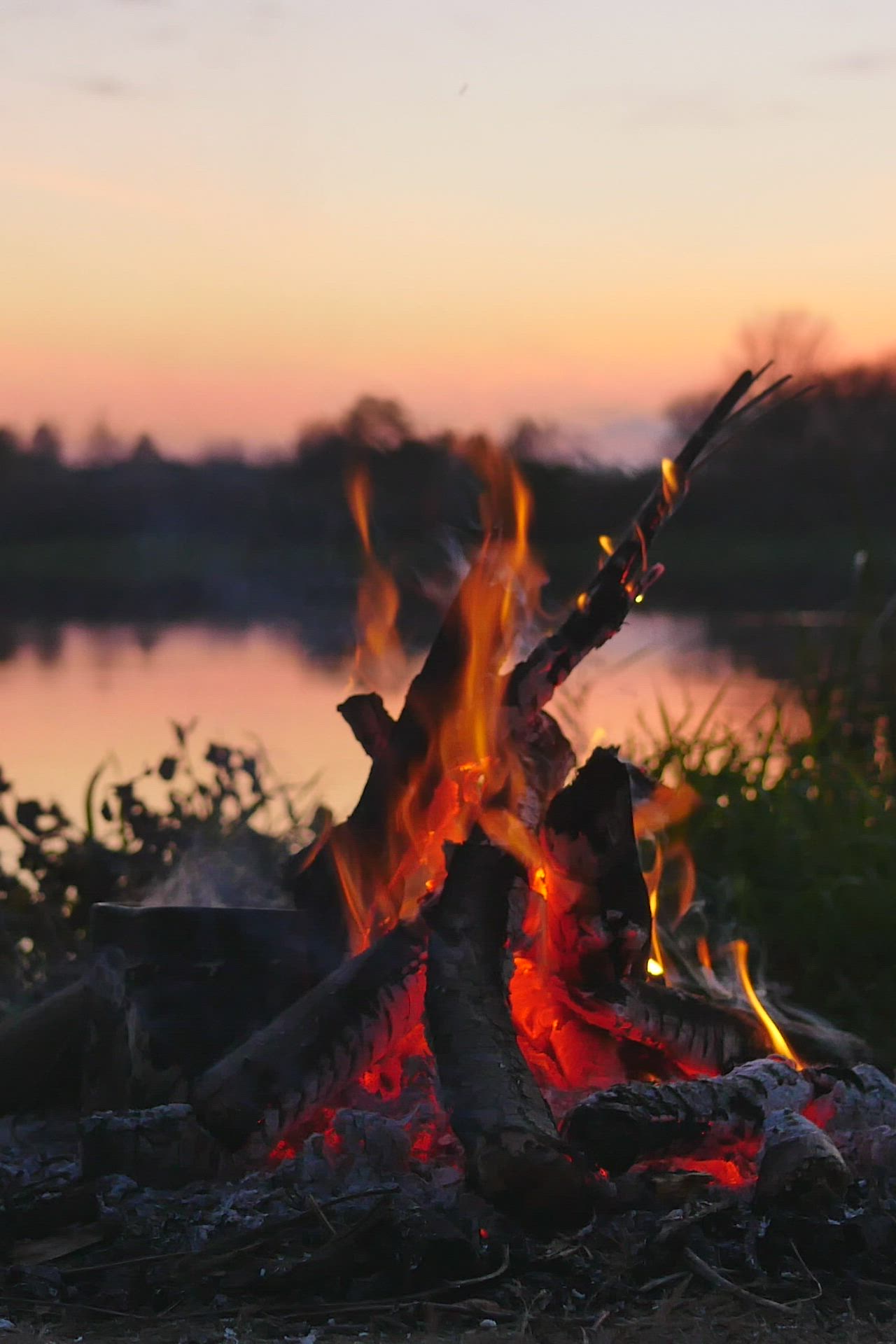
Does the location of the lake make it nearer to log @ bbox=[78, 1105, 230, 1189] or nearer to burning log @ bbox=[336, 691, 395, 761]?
burning log @ bbox=[336, 691, 395, 761]

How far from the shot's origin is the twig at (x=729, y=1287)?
239cm

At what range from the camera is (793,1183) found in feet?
8.43

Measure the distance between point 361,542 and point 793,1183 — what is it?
5.05 ft

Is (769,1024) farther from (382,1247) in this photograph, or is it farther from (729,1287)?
(382,1247)

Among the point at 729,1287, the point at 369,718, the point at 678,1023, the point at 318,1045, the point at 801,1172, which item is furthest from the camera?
the point at 369,718

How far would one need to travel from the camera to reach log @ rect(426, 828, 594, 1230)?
2.52 meters

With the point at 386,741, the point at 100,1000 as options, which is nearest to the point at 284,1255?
the point at 100,1000

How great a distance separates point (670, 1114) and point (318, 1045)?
632 mm

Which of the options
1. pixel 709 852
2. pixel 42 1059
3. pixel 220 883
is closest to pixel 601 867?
pixel 42 1059

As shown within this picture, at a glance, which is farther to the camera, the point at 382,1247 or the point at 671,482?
the point at 671,482

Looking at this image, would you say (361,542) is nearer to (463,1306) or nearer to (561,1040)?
(561,1040)

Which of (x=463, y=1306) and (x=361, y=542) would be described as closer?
(x=463, y=1306)

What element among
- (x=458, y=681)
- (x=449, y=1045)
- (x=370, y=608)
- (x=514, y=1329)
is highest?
(x=370, y=608)

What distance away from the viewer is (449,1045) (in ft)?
9.00
